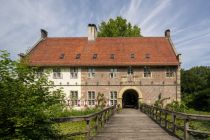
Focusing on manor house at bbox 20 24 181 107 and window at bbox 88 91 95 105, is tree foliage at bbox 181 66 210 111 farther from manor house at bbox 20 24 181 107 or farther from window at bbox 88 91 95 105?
window at bbox 88 91 95 105

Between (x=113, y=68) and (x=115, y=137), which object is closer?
(x=115, y=137)

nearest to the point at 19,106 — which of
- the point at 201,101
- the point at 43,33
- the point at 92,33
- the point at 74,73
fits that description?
the point at 74,73

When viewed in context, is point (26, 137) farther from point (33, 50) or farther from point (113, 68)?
point (33, 50)

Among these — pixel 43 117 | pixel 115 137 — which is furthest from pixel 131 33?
pixel 43 117

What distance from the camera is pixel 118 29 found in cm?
4478

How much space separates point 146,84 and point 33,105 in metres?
25.4

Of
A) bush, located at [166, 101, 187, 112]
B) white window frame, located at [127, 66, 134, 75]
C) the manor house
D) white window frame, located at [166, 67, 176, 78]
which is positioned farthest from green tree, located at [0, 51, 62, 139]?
white window frame, located at [166, 67, 176, 78]

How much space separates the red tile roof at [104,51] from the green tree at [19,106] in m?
24.3

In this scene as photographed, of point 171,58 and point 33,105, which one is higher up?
point 171,58

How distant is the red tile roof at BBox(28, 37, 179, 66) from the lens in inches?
1185

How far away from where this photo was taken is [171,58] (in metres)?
30.3

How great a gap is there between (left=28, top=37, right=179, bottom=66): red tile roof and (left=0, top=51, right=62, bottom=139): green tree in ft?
79.8

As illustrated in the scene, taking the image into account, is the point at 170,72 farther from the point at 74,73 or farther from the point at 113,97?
the point at 74,73

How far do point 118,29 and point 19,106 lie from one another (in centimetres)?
4056
